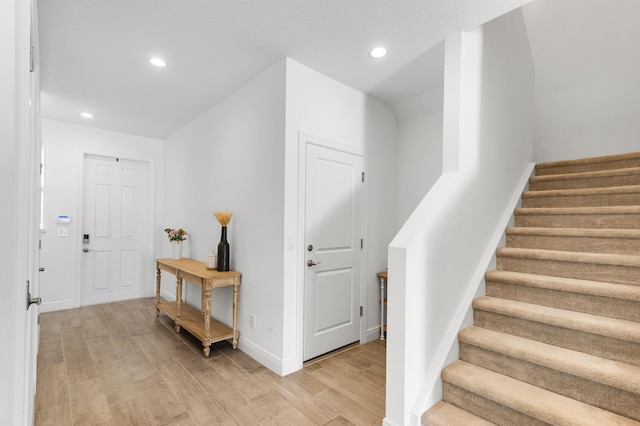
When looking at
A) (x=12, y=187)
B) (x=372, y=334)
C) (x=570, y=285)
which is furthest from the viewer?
(x=372, y=334)

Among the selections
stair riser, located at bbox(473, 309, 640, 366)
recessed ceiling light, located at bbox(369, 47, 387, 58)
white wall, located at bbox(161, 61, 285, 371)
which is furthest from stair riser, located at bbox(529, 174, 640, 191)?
white wall, located at bbox(161, 61, 285, 371)

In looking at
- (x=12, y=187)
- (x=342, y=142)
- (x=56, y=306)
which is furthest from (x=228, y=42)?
(x=56, y=306)

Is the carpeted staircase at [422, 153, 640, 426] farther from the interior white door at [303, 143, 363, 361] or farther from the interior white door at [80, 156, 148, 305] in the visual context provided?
the interior white door at [80, 156, 148, 305]

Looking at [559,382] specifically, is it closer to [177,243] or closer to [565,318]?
[565,318]

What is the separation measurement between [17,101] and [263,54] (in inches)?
80.6

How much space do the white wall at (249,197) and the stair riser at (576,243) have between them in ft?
6.53

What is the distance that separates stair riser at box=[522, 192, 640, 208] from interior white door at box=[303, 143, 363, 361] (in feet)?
5.35

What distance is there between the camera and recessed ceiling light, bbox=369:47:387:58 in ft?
8.29

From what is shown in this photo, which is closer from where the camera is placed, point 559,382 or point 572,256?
point 559,382

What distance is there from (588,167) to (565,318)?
210 centimetres

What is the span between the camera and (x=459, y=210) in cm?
215

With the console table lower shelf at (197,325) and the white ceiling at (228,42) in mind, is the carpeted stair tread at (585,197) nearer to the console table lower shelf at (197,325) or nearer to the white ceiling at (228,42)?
the white ceiling at (228,42)

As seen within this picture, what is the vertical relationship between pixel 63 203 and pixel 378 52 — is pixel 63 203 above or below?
below

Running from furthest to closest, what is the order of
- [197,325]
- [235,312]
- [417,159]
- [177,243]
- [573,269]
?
[177,243], [417,159], [197,325], [235,312], [573,269]
